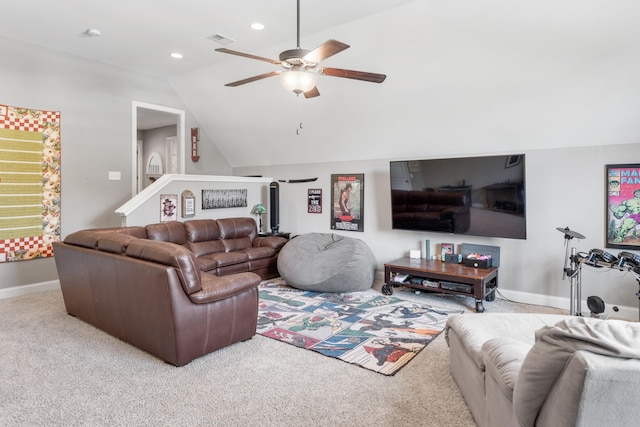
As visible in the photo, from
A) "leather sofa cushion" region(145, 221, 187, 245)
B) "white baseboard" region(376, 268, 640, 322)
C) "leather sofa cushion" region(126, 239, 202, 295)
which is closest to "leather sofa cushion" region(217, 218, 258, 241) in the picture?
"leather sofa cushion" region(145, 221, 187, 245)

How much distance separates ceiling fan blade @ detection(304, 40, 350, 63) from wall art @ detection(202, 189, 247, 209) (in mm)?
3703

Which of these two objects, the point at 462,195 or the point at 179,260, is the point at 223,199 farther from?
the point at 462,195

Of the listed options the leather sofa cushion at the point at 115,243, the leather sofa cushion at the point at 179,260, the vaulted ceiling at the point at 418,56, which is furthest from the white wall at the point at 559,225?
the leather sofa cushion at the point at 115,243

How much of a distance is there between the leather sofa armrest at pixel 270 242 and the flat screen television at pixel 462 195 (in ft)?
5.86

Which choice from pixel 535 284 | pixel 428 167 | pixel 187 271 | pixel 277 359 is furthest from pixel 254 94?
pixel 535 284

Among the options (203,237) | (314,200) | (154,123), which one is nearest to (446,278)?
(314,200)

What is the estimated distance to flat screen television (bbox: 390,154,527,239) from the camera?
4.36m

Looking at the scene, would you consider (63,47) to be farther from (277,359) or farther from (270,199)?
(277,359)

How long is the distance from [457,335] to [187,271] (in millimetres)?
1932

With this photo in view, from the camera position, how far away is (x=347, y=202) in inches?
238

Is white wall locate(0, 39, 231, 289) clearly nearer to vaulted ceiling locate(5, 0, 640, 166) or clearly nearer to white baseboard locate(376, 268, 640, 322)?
vaulted ceiling locate(5, 0, 640, 166)

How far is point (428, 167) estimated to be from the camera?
16.3 ft

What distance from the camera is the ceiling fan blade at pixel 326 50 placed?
259cm

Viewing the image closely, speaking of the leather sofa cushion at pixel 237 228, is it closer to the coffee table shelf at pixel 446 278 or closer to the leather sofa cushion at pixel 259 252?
the leather sofa cushion at pixel 259 252
